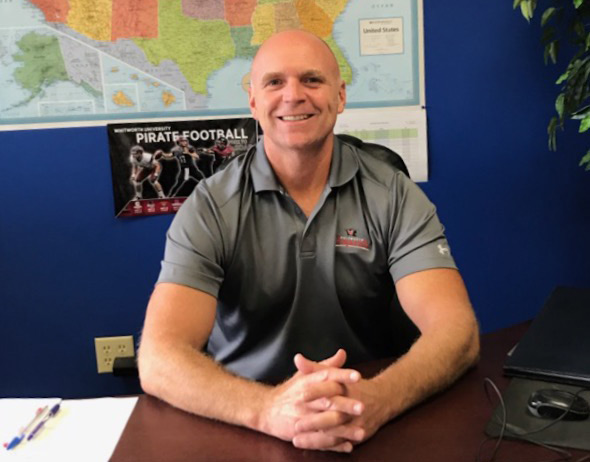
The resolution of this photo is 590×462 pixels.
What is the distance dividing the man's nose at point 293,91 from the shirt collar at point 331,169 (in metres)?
0.14

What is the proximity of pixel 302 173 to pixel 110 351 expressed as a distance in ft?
4.04

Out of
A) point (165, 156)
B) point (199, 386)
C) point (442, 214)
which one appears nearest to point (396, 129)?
point (442, 214)

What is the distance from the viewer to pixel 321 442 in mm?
987

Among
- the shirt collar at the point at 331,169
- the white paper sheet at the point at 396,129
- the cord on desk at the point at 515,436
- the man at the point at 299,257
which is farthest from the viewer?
the white paper sheet at the point at 396,129

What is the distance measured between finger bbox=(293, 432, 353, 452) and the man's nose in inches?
37.1

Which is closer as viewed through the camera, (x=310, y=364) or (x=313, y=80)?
(x=310, y=364)

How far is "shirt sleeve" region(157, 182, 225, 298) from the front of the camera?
1.46 m

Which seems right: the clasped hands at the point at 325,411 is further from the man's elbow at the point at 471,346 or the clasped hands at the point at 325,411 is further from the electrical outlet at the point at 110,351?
the electrical outlet at the point at 110,351

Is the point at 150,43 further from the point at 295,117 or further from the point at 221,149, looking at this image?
the point at 295,117

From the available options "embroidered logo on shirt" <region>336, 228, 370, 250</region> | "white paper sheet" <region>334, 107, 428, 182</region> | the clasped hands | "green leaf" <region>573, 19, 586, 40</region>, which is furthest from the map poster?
the clasped hands

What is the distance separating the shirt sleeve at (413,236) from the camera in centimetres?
152

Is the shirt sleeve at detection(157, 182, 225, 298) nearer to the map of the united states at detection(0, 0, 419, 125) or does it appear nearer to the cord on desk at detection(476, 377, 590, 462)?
the cord on desk at detection(476, 377, 590, 462)

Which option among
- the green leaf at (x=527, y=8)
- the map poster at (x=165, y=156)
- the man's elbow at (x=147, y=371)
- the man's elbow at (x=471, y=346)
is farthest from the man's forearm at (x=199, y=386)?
the green leaf at (x=527, y=8)

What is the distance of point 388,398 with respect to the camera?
109cm
